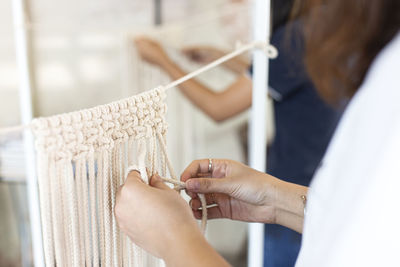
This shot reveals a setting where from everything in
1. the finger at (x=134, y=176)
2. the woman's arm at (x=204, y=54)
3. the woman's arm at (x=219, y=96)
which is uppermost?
the woman's arm at (x=204, y=54)

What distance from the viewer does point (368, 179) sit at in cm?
35

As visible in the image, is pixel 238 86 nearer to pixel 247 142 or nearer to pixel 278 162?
pixel 278 162

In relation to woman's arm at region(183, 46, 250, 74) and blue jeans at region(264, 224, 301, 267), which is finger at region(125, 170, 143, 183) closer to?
blue jeans at region(264, 224, 301, 267)

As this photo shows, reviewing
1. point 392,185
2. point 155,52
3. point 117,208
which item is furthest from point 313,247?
point 155,52

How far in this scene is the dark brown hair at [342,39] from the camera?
71 centimetres

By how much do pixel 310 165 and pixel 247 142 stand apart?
74 cm

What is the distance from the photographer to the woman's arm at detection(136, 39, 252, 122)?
1.16 m

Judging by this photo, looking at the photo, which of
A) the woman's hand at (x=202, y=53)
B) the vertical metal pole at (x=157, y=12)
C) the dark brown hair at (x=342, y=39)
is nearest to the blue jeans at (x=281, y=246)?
the dark brown hair at (x=342, y=39)

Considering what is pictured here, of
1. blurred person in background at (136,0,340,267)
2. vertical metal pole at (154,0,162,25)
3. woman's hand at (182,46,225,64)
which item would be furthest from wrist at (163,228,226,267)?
vertical metal pole at (154,0,162,25)

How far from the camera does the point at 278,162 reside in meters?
1.22

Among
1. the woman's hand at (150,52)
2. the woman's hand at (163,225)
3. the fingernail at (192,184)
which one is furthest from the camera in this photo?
the woman's hand at (150,52)

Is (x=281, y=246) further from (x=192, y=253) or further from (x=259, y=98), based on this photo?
(x=192, y=253)

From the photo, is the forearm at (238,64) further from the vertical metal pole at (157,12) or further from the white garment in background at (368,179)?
the white garment in background at (368,179)

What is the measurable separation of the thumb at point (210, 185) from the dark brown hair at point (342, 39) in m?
0.32
